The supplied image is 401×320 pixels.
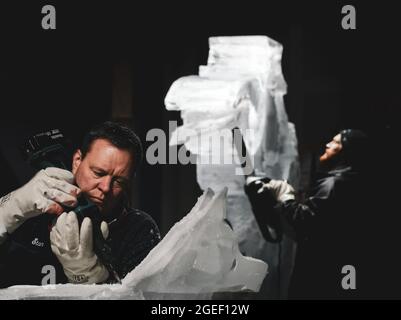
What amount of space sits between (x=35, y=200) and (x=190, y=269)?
22.8 inches

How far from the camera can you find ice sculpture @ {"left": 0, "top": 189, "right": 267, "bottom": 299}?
2.43 m

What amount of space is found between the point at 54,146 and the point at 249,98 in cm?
73

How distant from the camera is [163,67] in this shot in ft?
9.05

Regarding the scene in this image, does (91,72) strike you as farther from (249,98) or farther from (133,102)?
(249,98)

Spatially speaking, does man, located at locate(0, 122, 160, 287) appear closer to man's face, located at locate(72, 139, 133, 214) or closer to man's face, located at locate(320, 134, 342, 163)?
man's face, located at locate(72, 139, 133, 214)

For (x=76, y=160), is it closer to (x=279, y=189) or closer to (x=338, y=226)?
(x=279, y=189)

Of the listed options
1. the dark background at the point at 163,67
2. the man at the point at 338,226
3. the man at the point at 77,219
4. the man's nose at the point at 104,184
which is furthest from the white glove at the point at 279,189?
the man's nose at the point at 104,184

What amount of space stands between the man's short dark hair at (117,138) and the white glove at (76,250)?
244 millimetres

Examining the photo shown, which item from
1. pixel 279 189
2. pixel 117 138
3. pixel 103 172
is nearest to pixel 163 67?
pixel 117 138

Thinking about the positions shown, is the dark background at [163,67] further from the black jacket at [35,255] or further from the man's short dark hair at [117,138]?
the black jacket at [35,255]

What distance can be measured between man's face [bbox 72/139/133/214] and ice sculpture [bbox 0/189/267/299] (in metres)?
0.24

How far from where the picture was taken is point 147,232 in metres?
2.66

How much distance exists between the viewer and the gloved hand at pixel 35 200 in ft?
8.43
